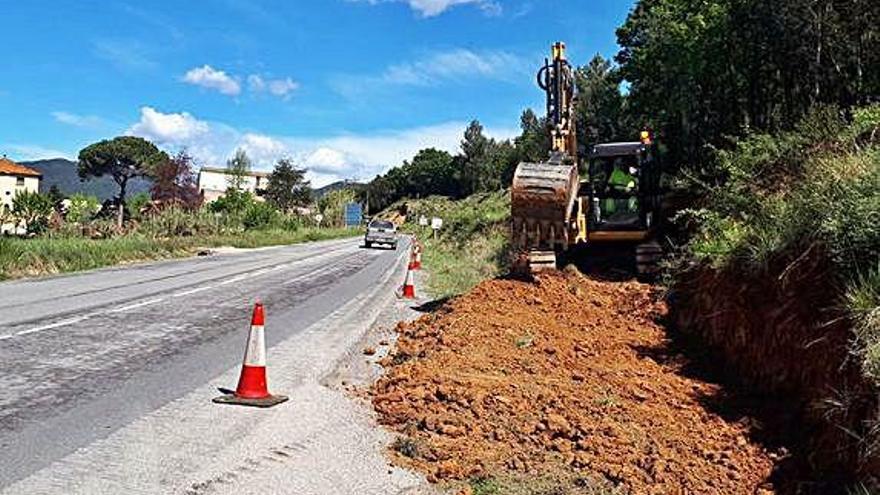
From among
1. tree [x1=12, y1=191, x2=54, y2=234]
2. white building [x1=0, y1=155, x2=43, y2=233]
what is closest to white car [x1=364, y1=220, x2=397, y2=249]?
tree [x1=12, y1=191, x2=54, y2=234]

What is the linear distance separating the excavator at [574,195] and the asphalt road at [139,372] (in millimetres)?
3381

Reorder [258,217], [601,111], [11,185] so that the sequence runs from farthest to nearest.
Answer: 1. [11,185]
2. [258,217]
3. [601,111]

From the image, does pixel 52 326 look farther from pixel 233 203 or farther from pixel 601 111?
pixel 233 203

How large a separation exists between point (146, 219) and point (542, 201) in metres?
37.4

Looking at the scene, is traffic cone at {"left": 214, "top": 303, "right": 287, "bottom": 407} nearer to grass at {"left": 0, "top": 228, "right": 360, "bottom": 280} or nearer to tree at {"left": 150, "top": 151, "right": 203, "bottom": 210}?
grass at {"left": 0, "top": 228, "right": 360, "bottom": 280}

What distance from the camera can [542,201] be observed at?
12227 millimetres

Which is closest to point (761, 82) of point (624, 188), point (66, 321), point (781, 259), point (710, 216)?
point (624, 188)

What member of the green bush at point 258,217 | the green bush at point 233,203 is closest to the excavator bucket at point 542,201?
the green bush at point 258,217

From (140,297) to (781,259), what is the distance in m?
11.6

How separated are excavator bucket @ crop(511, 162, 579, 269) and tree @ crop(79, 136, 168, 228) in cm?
8985

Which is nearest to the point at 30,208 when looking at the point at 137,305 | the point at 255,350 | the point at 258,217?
the point at 258,217

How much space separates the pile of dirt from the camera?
514 centimetres

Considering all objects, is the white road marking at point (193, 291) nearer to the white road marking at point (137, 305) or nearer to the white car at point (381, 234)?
the white road marking at point (137, 305)

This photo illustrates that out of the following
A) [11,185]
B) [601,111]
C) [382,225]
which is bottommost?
[382,225]
